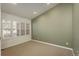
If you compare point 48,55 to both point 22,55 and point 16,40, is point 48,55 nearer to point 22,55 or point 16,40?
point 22,55

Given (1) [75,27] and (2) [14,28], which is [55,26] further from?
(2) [14,28]

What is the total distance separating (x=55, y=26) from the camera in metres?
2.61

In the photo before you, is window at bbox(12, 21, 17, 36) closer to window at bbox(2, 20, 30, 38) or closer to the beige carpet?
window at bbox(2, 20, 30, 38)

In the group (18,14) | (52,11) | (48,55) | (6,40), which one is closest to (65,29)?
(52,11)

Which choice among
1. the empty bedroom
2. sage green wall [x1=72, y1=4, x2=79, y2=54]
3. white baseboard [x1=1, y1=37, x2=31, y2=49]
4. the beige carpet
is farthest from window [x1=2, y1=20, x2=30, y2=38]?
sage green wall [x1=72, y1=4, x2=79, y2=54]

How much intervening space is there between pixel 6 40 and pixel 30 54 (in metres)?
0.65

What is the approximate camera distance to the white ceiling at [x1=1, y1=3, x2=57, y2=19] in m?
2.46

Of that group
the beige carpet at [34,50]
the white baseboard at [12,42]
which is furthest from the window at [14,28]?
the beige carpet at [34,50]

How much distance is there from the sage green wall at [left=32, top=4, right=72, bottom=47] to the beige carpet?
15cm

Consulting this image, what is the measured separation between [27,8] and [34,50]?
100 centimetres

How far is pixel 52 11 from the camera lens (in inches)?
102

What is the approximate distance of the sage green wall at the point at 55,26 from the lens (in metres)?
2.54

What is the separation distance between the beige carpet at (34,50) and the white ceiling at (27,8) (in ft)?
2.23

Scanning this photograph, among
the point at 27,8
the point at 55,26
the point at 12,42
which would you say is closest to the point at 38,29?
the point at 55,26
